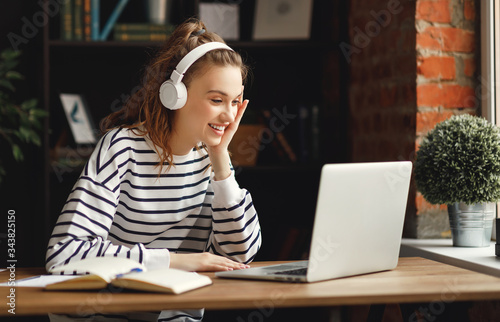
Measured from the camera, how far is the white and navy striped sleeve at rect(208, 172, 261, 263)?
1.57m

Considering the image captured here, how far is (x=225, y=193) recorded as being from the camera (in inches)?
61.6

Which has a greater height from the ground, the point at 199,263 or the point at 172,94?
the point at 172,94

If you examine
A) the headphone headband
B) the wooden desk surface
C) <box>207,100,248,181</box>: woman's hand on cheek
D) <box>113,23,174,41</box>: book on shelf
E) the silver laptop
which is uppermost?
<box>113,23,174,41</box>: book on shelf

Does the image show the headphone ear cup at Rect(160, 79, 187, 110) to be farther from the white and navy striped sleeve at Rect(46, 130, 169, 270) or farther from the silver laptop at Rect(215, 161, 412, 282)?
the silver laptop at Rect(215, 161, 412, 282)

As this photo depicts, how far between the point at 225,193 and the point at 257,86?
1.37m

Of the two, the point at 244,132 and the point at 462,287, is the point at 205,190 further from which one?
the point at 244,132

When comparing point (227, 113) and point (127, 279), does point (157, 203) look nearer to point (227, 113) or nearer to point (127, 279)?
point (227, 113)

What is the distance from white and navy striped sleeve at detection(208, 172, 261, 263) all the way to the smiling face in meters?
0.13

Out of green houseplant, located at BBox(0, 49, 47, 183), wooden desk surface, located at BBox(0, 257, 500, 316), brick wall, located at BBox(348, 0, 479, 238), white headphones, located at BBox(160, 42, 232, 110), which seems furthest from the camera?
green houseplant, located at BBox(0, 49, 47, 183)

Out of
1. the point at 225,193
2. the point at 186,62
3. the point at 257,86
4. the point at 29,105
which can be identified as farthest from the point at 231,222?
the point at 257,86

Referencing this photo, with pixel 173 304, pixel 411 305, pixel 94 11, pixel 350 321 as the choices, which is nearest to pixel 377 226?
pixel 411 305

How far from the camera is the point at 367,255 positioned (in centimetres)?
134

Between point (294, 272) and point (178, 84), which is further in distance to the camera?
point (178, 84)

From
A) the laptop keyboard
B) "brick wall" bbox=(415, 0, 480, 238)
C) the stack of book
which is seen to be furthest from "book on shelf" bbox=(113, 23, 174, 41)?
the laptop keyboard
